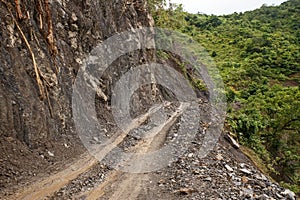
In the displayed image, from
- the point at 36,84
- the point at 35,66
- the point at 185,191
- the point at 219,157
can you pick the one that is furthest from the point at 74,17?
the point at 185,191

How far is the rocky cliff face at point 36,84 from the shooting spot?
295 inches

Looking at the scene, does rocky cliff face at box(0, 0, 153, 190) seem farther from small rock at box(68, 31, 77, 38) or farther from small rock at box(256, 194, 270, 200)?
small rock at box(256, 194, 270, 200)

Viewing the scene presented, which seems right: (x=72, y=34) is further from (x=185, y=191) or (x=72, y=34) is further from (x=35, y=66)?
(x=185, y=191)

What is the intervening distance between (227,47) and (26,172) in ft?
143

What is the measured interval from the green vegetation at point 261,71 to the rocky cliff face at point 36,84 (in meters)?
8.88

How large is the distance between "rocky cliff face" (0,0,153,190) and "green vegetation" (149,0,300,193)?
8.88m

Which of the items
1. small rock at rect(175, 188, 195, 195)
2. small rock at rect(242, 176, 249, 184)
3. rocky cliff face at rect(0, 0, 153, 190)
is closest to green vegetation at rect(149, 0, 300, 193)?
small rock at rect(242, 176, 249, 184)

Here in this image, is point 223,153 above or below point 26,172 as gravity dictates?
below

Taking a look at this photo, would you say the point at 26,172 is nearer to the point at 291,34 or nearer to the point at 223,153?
the point at 223,153

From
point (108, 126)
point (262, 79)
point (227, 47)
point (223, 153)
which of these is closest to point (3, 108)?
point (108, 126)

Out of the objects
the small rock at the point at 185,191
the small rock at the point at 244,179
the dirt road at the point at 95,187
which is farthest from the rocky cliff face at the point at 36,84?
the small rock at the point at 244,179

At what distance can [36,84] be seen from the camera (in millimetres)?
8617

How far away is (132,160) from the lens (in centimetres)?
951

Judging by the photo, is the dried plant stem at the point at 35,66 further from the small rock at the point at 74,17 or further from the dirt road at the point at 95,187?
the small rock at the point at 74,17
